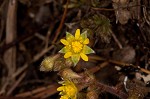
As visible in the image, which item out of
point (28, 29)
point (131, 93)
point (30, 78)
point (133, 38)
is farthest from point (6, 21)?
point (131, 93)

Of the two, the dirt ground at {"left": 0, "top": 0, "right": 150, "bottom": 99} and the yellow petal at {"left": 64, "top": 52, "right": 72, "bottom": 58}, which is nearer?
the yellow petal at {"left": 64, "top": 52, "right": 72, "bottom": 58}

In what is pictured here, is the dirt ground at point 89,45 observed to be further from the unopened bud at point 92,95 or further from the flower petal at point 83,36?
the flower petal at point 83,36

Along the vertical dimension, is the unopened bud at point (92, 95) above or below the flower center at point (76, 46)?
below

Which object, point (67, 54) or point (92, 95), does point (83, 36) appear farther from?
point (92, 95)

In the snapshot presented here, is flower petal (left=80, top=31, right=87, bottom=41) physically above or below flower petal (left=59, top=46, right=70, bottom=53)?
above

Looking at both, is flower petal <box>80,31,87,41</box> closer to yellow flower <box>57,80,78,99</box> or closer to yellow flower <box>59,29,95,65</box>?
yellow flower <box>59,29,95,65</box>

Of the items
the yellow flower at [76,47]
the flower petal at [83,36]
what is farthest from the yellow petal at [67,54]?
the flower petal at [83,36]

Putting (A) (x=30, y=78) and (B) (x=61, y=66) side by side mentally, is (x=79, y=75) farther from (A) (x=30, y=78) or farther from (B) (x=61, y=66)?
(A) (x=30, y=78)

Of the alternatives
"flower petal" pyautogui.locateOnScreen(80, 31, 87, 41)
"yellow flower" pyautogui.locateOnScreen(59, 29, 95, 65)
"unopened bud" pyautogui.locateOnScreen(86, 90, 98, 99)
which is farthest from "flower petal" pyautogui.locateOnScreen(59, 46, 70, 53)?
"unopened bud" pyautogui.locateOnScreen(86, 90, 98, 99)
